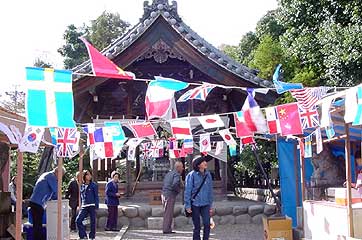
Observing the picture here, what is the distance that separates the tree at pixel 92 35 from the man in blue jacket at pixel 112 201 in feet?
79.8

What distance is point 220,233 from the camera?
12.7 metres

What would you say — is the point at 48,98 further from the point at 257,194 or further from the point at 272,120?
the point at 257,194

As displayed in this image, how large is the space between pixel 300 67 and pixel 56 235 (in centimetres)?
1305

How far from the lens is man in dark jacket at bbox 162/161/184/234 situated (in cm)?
1204

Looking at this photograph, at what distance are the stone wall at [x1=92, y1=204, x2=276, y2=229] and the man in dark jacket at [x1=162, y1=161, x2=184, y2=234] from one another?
1566mm

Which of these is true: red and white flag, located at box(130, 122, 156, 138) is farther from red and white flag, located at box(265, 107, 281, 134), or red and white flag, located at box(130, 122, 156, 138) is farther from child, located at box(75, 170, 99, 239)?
red and white flag, located at box(265, 107, 281, 134)

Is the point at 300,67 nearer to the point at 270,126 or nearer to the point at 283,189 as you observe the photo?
the point at 283,189

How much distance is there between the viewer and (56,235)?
9.47m

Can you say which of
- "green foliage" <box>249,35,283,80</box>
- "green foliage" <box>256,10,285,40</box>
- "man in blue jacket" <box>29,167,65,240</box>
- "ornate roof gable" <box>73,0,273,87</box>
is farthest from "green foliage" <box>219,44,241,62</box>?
"man in blue jacket" <box>29,167,65,240</box>

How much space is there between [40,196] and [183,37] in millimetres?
7368

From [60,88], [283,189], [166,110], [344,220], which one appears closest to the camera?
[60,88]

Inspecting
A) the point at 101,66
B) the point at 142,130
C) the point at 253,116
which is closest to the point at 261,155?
the point at 142,130

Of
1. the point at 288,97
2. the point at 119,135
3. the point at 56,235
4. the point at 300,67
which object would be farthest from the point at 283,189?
the point at 300,67

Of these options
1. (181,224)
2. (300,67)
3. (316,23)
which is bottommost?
(181,224)
